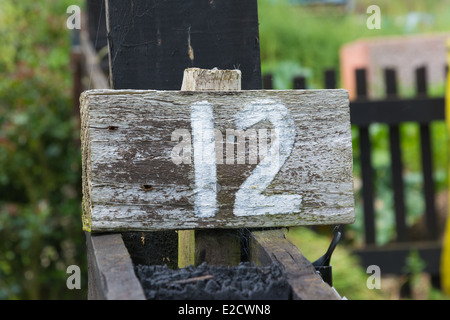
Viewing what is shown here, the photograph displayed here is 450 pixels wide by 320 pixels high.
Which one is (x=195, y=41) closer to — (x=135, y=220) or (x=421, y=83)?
(x=135, y=220)

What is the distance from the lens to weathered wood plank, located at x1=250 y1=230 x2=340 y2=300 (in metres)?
0.85

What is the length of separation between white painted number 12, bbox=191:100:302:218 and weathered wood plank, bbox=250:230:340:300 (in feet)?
0.20

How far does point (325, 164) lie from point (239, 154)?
0.63 feet

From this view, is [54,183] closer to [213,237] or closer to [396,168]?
[396,168]

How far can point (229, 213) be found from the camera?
1.17 m

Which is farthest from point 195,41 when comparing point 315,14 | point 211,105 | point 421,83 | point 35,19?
point 315,14

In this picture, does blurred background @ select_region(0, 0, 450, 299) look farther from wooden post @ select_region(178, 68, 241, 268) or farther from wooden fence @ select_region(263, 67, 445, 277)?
wooden post @ select_region(178, 68, 241, 268)

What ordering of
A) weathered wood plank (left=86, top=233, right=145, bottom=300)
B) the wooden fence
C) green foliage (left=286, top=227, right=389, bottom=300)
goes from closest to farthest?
weathered wood plank (left=86, top=233, right=145, bottom=300) < green foliage (left=286, top=227, right=389, bottom=300) < the wooden fence

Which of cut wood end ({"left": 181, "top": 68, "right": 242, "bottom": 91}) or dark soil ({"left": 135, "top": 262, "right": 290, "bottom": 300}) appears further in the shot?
cut wood end ({"left": 181, "top": 68, "right": 242, "bottom": 91})

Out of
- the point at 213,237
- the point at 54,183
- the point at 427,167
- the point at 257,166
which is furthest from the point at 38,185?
the point at 257,166

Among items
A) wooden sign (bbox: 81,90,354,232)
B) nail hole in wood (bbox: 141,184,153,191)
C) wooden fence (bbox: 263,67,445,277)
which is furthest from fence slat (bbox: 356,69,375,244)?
nail hole in wood (bbox: 141,184,153,191)

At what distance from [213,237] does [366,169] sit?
309 cm

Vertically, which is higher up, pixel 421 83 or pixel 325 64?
pixel 325 64

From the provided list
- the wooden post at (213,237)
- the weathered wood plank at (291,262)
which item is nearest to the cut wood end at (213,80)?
the wooden post at (213,237)
